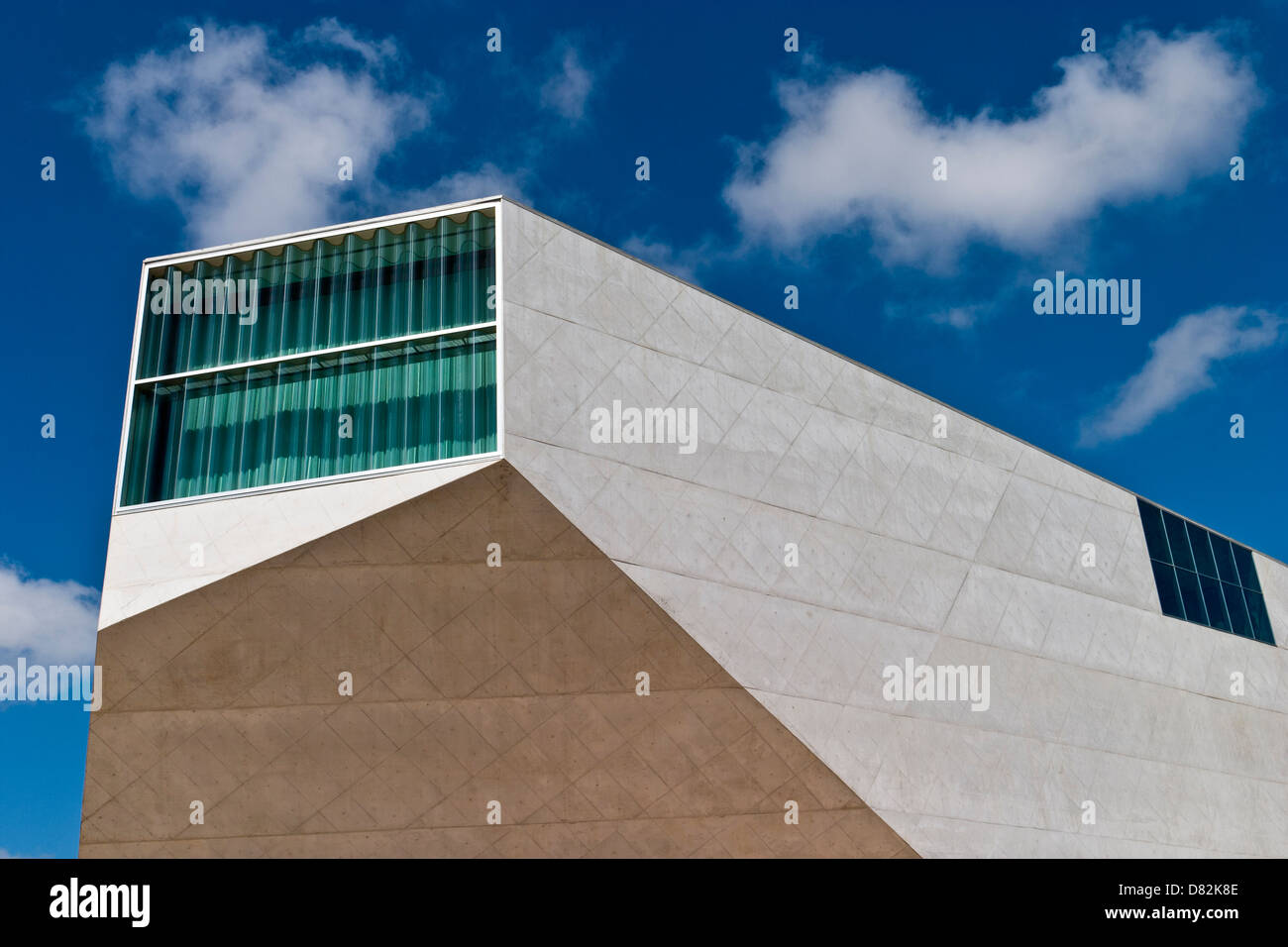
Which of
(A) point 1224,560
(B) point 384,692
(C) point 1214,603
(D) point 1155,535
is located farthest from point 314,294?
(A) point 1224,560

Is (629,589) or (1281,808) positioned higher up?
(629,589)

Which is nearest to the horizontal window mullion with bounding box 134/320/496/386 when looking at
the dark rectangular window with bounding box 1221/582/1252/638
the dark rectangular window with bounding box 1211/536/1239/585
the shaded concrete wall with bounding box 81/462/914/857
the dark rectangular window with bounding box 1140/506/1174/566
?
the shaded concrete wall with bounding box 81/462/914/857

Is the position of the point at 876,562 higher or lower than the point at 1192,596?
lower

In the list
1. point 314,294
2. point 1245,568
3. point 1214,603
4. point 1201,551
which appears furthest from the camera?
point 1245,568

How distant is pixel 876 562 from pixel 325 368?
1311 centimetres

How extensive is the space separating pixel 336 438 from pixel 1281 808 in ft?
101

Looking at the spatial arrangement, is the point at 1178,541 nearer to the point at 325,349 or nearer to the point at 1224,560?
the point at 1224,560

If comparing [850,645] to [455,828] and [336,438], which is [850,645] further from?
[336,438]

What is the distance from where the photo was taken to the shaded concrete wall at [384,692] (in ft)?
80.1

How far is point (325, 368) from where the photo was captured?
26812mm
